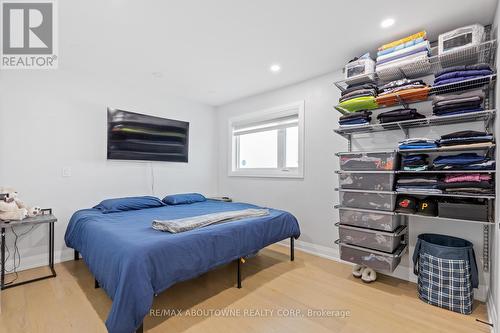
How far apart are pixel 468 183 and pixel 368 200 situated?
2.45 ft

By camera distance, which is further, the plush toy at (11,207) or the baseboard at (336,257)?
the plush toy at (11,207)

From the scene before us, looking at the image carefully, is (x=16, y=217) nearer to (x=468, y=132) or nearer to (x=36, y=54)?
(x=36, y=54)

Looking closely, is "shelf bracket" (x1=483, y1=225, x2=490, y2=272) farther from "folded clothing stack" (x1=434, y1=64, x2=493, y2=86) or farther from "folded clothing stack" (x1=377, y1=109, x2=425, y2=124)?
"folded clothing stack" (x1=434, y1=64, x2=493, y2=86)

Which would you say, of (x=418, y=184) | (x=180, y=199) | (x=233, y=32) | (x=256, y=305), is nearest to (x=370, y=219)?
(x=418, y=184)

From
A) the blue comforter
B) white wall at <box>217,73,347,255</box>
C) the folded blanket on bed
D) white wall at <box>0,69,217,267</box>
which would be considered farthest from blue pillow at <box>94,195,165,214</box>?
white wall at <box>217,73,347,255</box>

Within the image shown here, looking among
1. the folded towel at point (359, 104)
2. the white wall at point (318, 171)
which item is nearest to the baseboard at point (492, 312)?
the white wall at point (318, 171)

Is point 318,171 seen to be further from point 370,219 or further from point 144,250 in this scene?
point 144,250

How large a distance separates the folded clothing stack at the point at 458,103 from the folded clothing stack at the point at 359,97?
0.50 m

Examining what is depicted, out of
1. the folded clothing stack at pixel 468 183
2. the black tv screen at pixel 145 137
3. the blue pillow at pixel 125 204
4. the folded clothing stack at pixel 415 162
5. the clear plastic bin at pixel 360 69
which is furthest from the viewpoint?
the black tv screen at pixel 145 137

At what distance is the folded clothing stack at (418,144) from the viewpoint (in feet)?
6.79

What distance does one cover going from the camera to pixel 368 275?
246 cm

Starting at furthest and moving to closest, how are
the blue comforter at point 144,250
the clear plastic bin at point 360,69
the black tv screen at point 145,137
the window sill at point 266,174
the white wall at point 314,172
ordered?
the window sill at point 266,174, the black tv screen at point 145,137, the white wall at point 314,172, the clear plastic bin at point 360,69, the blue comforter at point 144,250

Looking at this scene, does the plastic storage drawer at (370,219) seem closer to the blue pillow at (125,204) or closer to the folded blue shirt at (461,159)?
the folded blue shirt at (461,159)

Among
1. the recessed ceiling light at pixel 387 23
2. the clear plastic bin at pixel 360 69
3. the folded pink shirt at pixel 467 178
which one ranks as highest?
the recessed ceiling light at pixel 387 23
